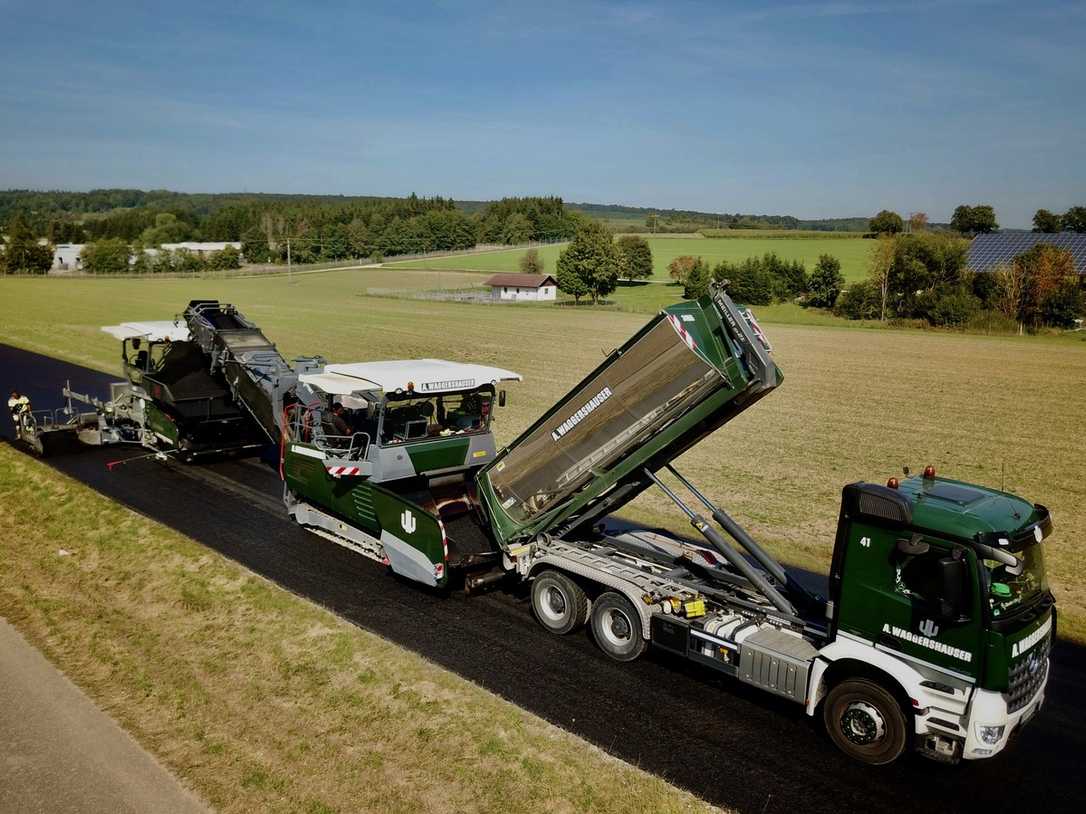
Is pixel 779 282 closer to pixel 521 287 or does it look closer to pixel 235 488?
pixel 521 287

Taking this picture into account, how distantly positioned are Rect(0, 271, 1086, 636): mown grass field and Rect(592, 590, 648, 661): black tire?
4.72 meters

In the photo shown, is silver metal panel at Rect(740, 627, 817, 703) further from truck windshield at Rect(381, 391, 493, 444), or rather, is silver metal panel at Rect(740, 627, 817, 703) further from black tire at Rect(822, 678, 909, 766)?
truck windshield at Rect(381, 391, 493, 444)

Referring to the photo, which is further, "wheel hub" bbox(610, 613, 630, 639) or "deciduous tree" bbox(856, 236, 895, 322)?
"deciduous tree" bbox(856, 236, 895, 322)

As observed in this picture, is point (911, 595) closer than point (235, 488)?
Yes

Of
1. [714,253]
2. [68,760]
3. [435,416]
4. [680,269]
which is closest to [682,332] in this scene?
[435,416]

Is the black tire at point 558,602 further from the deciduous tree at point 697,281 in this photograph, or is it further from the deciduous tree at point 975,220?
the deciduous tree at point 975,220

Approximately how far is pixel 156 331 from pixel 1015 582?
1797 cm

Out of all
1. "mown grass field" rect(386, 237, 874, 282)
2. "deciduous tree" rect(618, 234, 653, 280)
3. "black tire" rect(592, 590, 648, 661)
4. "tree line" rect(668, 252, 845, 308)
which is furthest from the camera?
"mown grass field" rect(386, 237, 874, 282)

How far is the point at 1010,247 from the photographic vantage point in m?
68.7

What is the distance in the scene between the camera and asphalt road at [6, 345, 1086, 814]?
23.6ft

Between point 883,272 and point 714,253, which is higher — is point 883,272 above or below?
below

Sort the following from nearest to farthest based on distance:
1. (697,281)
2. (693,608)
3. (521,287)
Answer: (693,608) < (697,281) < (521,287)

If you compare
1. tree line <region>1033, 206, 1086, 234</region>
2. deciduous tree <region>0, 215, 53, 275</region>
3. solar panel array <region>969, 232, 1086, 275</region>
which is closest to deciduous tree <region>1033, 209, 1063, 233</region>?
tree line <region>1033, 206, 1086, 234</region>

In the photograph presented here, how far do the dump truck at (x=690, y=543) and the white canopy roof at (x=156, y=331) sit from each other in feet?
20.6
